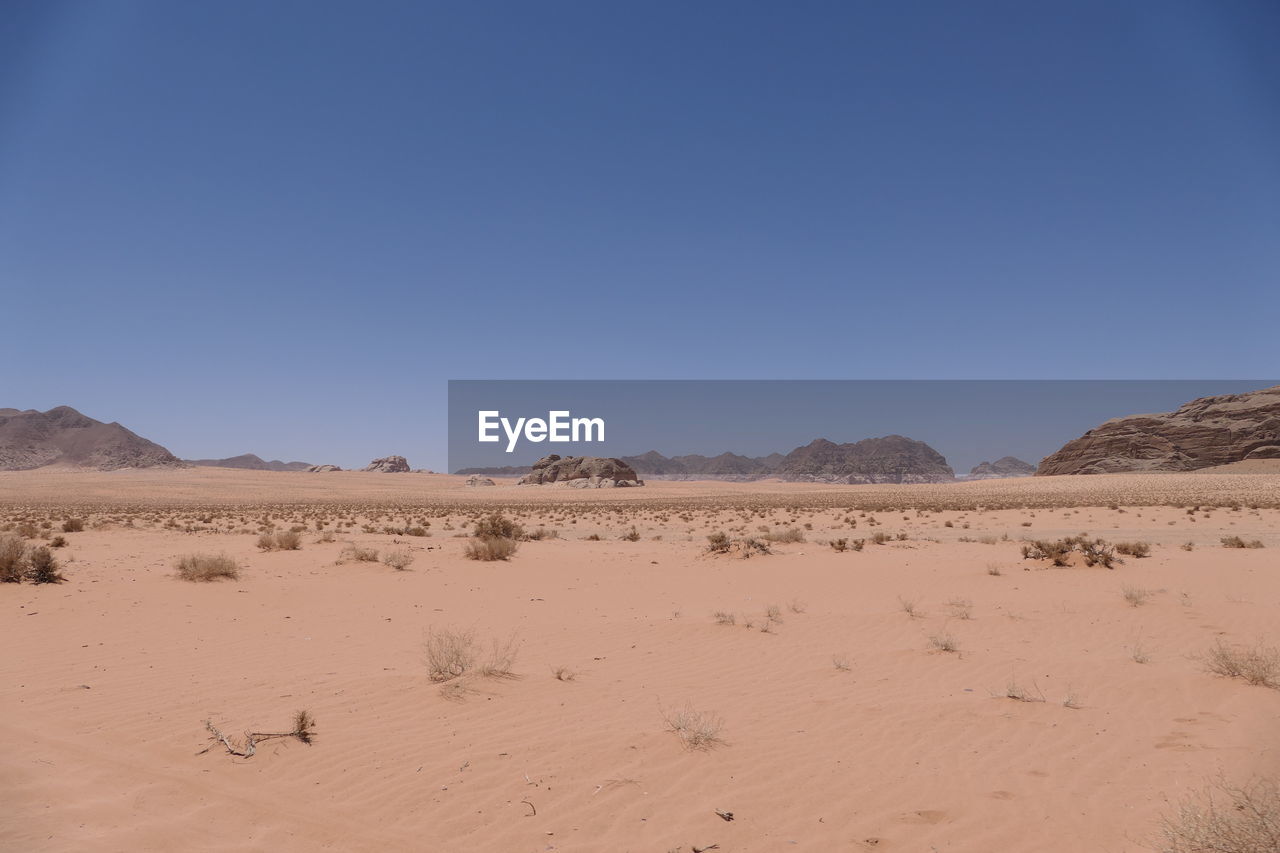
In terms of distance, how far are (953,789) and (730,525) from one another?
95.2 feet

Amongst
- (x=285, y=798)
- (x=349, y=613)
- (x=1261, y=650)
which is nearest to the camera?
(x=285, y=798)

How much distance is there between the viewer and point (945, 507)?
4409 centimetres

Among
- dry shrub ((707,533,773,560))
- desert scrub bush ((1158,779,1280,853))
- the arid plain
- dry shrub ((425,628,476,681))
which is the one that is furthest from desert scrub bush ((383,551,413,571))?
desert scrub bush ((1158,779,1280,853))

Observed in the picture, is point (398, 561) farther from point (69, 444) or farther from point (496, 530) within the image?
point (69, 444)

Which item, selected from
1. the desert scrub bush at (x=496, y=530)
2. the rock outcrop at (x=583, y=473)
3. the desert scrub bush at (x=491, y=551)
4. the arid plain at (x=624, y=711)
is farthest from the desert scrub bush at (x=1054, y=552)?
the rock outcrop at (x=583, y=473)

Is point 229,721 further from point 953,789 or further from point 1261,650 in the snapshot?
point 1261,650

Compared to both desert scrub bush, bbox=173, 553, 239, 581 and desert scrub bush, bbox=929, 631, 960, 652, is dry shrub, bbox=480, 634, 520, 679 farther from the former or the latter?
desert scrub bush, bbox=173, 553, 239, 581

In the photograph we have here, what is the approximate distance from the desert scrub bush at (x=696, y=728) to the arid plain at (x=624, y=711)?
0.03 meters

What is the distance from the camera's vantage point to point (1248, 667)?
7.13 metres

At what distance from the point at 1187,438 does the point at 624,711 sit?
135146 millimetres

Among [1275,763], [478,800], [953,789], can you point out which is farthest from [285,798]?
[1275,763]

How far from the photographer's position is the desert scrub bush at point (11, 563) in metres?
12.2

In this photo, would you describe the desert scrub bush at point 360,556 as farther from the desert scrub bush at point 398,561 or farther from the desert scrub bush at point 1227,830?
the desert scrub bush at point 1227,830

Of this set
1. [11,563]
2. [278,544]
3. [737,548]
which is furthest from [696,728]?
[278,544]
